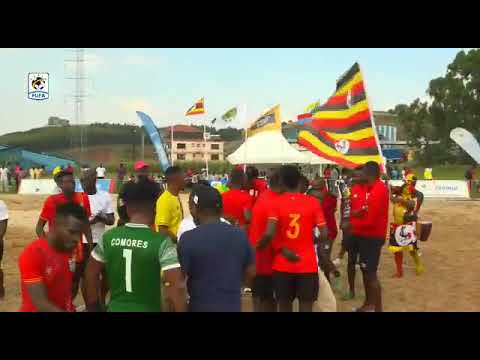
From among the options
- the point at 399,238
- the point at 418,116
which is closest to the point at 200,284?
the point at 399,238

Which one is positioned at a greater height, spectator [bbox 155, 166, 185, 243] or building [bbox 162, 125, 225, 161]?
building [bbox 162, 125, 225, 161]

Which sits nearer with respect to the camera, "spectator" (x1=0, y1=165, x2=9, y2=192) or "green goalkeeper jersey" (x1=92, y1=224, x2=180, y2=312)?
"green goalkeeper jersey" (x1=92, y1=224, x2=180, y2=312)

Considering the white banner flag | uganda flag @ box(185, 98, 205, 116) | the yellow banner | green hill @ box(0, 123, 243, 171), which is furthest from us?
green hill @ box(0, 123, 243, 171)

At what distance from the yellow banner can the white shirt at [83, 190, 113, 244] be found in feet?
44.3

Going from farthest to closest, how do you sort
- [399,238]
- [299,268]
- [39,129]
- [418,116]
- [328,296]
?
[39,129] → [418,116] → [399,238] → [328,296] → [299,268]

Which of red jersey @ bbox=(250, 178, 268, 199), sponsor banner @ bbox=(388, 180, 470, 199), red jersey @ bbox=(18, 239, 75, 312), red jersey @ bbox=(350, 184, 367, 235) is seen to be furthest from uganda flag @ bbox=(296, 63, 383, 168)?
sponsor banner @ bbox=(388, 180, 470, 199)

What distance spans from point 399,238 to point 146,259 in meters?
6.50

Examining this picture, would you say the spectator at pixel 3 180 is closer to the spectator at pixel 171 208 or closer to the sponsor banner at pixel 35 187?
the sponsor banner at pixel 35 187

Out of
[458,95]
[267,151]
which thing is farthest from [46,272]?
[458,95]

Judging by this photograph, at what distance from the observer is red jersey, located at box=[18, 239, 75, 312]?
304 cm

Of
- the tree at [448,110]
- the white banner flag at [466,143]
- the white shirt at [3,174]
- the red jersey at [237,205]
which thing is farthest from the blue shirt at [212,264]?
the tree at [448,110]

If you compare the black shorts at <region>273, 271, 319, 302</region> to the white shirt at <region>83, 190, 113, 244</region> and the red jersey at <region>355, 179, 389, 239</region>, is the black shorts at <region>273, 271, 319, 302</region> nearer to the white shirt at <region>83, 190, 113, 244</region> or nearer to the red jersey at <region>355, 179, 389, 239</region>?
the red jersey at <region>355, 179, 389, 239</region>

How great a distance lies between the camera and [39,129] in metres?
78.0
